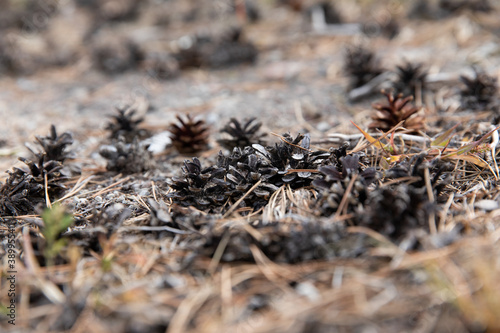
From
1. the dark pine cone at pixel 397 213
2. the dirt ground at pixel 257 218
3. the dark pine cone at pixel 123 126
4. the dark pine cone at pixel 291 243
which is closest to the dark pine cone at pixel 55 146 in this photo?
the dirt ground at pixel 257 218

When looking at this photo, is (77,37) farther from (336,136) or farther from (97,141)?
(336,136)

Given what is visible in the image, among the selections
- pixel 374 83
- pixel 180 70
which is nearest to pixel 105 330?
pixel 374 83

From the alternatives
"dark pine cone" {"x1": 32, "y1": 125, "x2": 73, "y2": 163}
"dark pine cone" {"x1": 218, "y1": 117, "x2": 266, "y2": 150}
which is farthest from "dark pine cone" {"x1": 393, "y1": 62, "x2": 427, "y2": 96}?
"dark pine cone" {"x1": 32, "y1": 125, "x2": 73, "y2": 163}

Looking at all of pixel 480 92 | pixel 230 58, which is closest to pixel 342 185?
pixel 480 92

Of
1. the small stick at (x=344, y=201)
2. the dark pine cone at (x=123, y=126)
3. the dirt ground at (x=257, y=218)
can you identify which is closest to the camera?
the dirt ground at (x=257, y=218)

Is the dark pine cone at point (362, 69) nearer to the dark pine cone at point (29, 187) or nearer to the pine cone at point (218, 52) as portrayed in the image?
the pine cone at point (218, 52)

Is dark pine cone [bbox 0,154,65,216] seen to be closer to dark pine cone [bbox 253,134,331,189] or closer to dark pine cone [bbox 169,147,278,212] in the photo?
dark pine cone [bbox 169,147,278,212]
